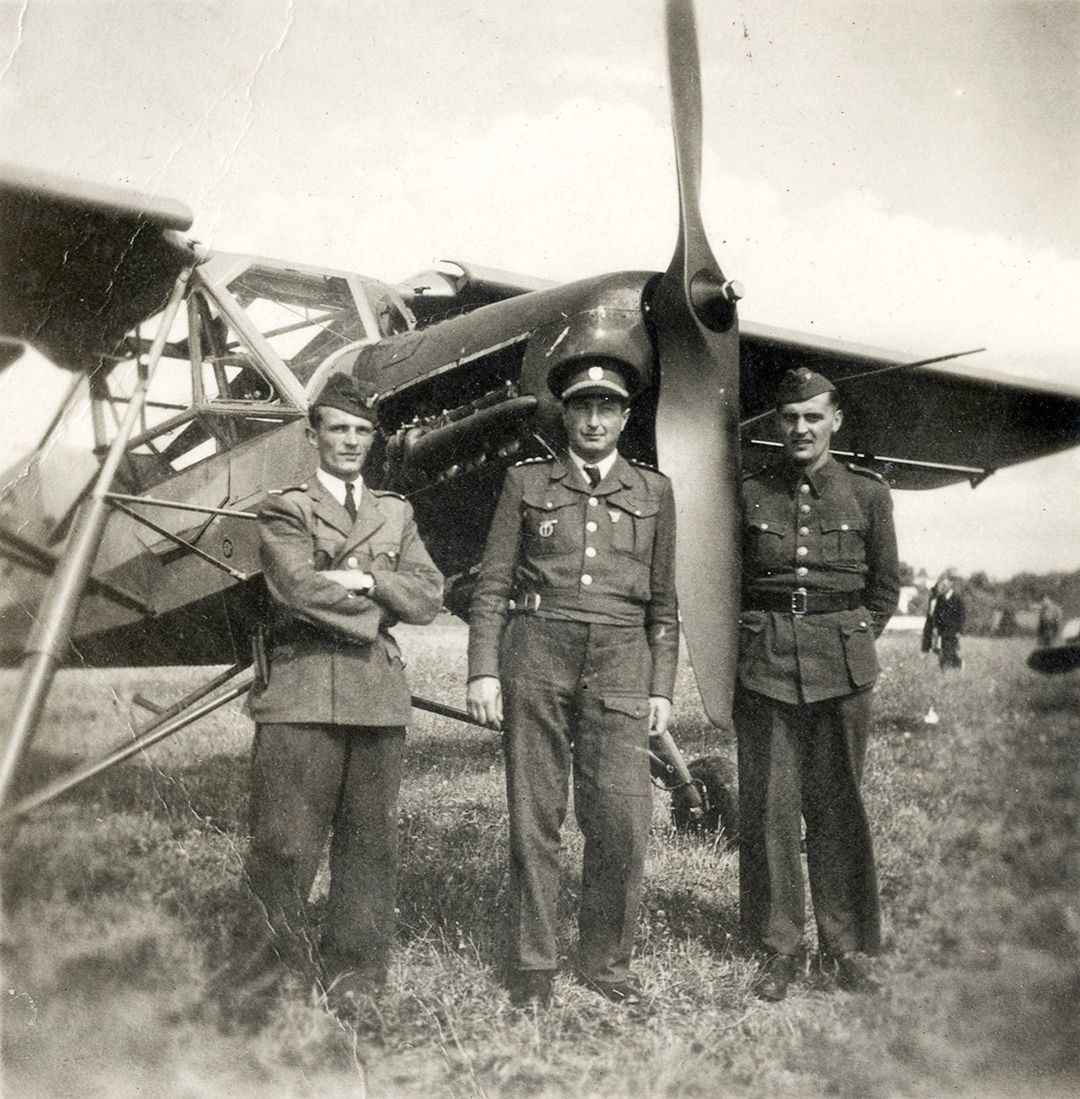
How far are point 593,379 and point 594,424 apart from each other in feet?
0.49

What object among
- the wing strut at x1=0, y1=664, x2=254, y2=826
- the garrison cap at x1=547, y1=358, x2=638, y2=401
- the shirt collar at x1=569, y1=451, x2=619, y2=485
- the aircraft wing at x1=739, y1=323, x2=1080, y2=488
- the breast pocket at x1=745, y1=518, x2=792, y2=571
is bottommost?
the wing strut at x1=0, y1=664, x2=254, y2=826

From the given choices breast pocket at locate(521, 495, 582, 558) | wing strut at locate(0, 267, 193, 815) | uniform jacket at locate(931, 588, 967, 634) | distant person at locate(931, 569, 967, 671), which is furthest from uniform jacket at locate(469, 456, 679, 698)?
uniform jacket at locate(931, 588, 967, 634)

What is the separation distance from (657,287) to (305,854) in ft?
7.35

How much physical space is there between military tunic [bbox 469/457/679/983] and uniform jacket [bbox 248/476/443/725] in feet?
0.88

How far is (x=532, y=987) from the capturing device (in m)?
3.03

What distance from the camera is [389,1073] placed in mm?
2805

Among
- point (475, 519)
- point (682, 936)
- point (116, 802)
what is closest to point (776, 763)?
point (682, 936)

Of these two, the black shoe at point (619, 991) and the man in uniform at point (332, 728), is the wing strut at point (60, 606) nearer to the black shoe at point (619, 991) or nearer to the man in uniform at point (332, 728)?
the man in uniform at point (332, 728)

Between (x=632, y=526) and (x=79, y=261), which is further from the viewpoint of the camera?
(x=79, y=261)

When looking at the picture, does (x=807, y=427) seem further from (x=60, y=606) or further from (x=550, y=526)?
(x=60, y=606)

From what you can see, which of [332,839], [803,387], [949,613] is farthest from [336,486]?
[949,613]

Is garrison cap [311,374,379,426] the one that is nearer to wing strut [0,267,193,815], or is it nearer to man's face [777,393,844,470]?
wing strut [0,267,193,815]

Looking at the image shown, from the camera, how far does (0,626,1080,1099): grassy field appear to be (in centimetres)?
285

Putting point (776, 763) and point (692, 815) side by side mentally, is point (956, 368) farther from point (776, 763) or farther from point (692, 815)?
point (776, 763)
